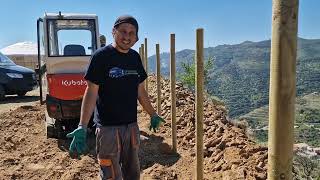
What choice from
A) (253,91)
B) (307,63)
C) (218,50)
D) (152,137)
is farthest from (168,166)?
(218,50)

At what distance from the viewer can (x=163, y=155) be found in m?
6.55

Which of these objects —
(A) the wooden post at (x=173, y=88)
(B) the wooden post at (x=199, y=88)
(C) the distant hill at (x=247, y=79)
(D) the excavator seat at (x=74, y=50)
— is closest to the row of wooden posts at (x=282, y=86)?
(B) the wooden post at (x=199, y=88)

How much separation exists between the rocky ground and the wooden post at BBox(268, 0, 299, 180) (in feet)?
7.84

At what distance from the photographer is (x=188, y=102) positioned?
10.4m

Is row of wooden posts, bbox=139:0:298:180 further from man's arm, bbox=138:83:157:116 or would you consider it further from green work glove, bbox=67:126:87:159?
man's arm, bbox=138:83:157:116

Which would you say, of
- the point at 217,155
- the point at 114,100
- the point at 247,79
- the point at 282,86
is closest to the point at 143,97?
the point at 114,100

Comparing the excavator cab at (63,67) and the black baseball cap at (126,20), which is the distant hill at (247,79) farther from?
the black baseball cap at (126,20)

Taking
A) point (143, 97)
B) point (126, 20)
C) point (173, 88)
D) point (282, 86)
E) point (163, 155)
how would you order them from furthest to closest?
1. point (163, 155)
2. point (173, 88)
3. point (143, 97)
4. point (126, 20)
5. point (282, 86)

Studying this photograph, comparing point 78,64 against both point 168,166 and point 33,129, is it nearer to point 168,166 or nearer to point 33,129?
point 33,129

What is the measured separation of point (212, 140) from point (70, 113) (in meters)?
2.84

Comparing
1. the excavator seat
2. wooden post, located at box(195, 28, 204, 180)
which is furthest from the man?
the excavator seat

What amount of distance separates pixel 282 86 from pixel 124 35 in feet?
5.76

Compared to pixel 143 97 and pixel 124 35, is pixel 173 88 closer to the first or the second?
pixel 143 97

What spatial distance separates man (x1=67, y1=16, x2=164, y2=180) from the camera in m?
3.44
